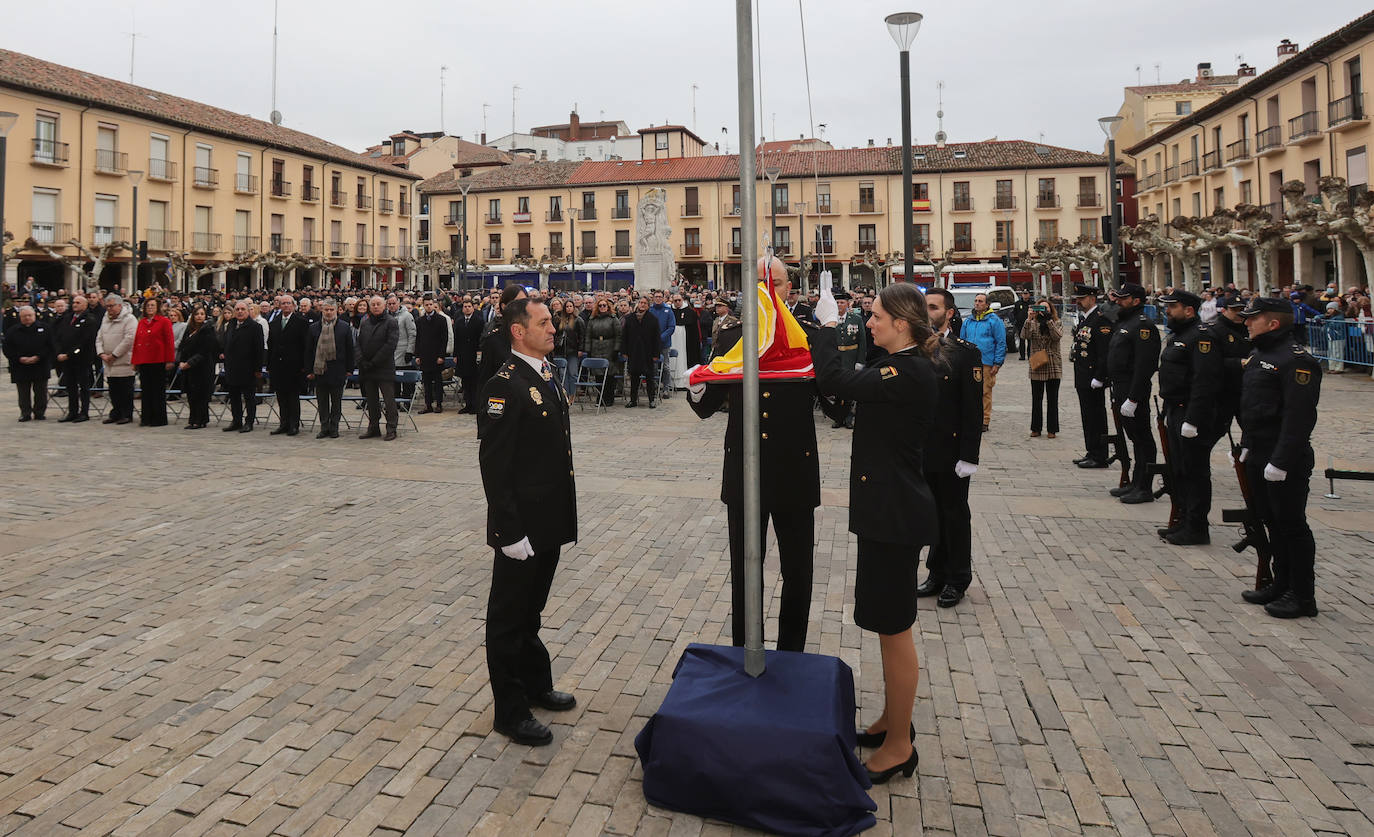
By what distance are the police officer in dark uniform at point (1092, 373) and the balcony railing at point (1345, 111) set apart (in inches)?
1197

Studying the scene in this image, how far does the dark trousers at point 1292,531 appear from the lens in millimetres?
5297

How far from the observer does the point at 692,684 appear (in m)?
3.56

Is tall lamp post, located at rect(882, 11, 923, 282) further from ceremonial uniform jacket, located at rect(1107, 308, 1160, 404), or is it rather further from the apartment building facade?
the apartment building facade

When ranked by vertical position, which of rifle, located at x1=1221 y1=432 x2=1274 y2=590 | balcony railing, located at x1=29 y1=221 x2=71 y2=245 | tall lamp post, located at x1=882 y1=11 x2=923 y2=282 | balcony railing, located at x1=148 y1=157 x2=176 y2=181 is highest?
balcony railing, located at x1=148 y1=157 x2=176 y2=181

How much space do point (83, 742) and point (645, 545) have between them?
3909mm

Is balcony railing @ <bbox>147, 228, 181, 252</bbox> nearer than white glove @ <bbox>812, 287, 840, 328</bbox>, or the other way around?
white glove @ <bbox>812, 287, 840, 328</bbox>

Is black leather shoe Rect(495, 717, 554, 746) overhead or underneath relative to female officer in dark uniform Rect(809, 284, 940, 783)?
underneath

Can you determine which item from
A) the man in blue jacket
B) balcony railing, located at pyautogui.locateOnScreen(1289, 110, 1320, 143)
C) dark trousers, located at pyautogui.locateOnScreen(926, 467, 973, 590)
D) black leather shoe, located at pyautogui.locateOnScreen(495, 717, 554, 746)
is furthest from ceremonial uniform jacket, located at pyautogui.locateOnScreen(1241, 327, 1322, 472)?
balcony railing, located at pyautogui.locateOnScreen(1289, 110, 1320, 143)

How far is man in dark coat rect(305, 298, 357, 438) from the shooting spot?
41.3ft

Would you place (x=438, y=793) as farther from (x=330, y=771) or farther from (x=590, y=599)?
(x=590, y=599)

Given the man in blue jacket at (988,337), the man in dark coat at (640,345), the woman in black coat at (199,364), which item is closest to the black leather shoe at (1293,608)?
the man in blue jacket at (988,337)

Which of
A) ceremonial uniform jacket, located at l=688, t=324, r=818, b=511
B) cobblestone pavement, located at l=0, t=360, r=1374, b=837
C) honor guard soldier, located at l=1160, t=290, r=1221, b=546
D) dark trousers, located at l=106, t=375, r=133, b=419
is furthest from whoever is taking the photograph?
A: dark trousers, located at l=106, t=375, r=133, b=419

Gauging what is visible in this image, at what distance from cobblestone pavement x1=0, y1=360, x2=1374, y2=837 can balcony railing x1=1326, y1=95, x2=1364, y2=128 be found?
31526 millimetres

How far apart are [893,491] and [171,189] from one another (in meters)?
49.8
